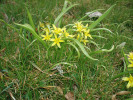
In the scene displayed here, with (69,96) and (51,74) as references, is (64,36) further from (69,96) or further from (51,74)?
(69,96)

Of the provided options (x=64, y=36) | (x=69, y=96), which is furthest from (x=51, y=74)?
(x=64, y=36)

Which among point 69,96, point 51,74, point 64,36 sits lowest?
point 69,96

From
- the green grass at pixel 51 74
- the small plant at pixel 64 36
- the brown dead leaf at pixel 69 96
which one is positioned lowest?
the brown dead leaf at pixel 69 96

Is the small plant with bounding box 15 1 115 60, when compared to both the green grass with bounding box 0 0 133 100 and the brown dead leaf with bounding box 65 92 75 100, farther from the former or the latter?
the brown dead leaf with bounding box 65 92 75 100

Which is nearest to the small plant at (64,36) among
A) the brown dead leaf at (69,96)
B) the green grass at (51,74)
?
the green grass at (51,74)

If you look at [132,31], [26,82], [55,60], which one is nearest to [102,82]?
[55,60]

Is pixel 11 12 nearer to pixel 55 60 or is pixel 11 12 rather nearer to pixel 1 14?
pixel 1 14

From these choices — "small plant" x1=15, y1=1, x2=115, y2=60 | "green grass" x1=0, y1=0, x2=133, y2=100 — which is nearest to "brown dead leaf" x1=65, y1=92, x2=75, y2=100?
"green grass" x1=0, y1=0, x2=133, y2=100

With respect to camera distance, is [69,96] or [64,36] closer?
[69,96]

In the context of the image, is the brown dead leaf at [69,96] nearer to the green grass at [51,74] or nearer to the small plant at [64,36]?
the green grass at [51,74]

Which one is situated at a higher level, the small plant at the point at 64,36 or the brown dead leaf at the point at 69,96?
the small plant at the point at 64,36

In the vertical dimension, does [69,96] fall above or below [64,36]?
below
